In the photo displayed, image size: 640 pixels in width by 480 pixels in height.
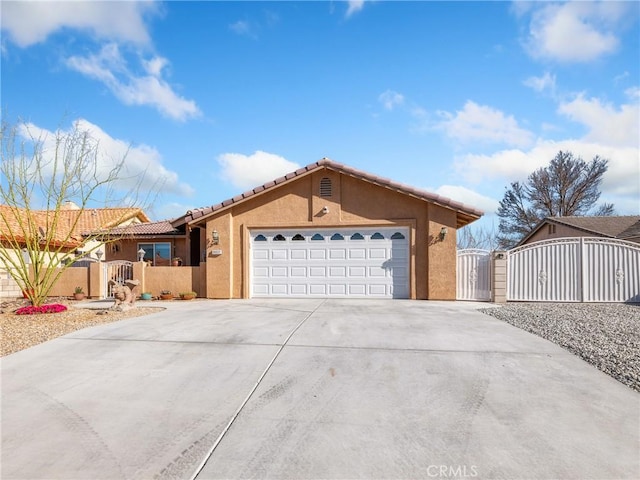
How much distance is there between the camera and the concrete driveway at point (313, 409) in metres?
2.88

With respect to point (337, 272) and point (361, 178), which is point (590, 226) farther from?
point (337, 272)

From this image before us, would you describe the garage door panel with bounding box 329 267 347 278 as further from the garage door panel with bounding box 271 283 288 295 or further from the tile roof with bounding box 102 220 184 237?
the tile roof with bounding box 102 220 184 237

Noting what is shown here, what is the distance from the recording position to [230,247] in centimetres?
1296

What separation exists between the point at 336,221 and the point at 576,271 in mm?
7919

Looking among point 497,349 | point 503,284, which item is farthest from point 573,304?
point 497,349

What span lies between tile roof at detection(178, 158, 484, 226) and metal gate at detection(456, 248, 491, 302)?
132 cm

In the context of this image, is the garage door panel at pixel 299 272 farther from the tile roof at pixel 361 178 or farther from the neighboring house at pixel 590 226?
the neighboring house at pixel 590 226

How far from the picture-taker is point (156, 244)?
765 inches

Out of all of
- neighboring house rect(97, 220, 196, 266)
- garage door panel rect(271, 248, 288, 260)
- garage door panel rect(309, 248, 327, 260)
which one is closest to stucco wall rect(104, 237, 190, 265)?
neighboring house rect(97, 220, 196, 266)

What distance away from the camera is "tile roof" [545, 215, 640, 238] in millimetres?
23109

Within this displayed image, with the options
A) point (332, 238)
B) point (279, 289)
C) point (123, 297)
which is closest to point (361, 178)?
point (332, 238)

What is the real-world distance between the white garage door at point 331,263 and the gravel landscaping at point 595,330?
3.52m

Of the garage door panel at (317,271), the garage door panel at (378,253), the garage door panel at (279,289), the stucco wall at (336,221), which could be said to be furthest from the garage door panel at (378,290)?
the garage door panel at (279,289)

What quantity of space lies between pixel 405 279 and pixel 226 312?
20.1 ft
